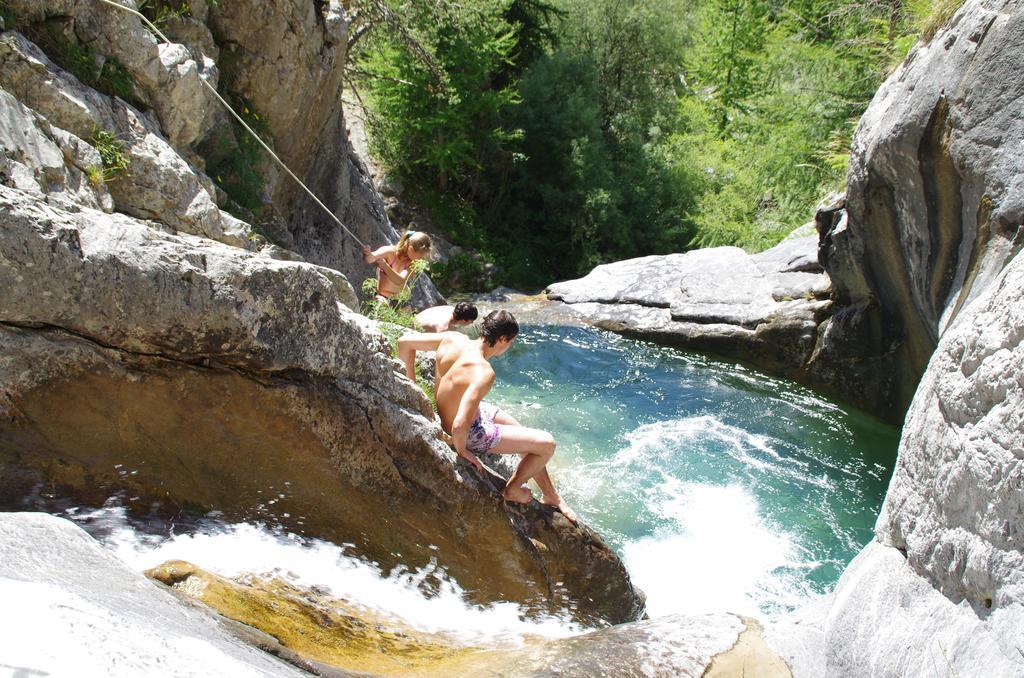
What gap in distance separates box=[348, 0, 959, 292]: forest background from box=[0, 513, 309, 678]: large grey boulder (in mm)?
16484

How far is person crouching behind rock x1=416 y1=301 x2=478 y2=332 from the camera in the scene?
6.59m

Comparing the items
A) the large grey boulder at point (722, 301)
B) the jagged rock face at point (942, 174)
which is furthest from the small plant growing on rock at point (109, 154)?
the large grey boulder at point (722, 301)

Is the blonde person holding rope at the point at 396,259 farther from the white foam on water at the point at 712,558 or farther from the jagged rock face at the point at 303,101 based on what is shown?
the white foam on water at the point at 712,558

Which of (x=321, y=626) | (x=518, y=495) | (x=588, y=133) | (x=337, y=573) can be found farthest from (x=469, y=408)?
(x=588, y=133)

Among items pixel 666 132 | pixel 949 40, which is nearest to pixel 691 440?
pixel 949 40

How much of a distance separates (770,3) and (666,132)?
939cm

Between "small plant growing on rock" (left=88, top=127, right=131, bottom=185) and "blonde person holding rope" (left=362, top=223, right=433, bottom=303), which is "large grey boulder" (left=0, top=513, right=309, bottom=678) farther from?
"blonde person holding rope" (left=362, top=223, right=433, bottom=303)

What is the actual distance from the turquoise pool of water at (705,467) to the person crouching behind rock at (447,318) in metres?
2.41

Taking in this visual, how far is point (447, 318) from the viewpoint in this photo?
271 inches

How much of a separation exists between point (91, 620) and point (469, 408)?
114 inches

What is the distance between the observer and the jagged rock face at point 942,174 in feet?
22.0

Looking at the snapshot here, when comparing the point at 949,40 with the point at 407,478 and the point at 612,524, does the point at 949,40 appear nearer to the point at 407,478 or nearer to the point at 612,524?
the point at 612,524

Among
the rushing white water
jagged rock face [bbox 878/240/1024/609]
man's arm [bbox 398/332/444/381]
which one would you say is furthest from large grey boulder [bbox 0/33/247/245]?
jagged rock face [bbox 878/240/1024/609]

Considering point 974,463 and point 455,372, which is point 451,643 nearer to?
point 455,372
